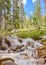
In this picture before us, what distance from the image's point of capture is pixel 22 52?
575 cm

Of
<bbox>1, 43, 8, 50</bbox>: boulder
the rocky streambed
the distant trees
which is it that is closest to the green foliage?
the rocky streambed

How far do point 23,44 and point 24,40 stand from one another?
1.46ft

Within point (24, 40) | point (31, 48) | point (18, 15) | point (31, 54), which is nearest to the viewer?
point (31, 54)

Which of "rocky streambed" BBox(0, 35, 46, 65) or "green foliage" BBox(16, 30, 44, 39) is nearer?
"rocky streambed" BBox(0, 35, 46, 65)

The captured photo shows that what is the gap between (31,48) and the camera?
6176 millimetres

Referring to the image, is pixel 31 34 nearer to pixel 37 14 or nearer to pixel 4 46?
pixel 4 46

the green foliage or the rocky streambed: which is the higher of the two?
the green foliage

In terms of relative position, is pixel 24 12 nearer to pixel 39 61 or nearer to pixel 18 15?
pixel 18 15

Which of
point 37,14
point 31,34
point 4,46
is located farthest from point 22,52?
point 37,14

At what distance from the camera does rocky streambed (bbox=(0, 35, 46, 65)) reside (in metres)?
4.57

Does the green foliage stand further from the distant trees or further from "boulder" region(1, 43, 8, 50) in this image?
"boulder" region(1, 43, 8, 50)

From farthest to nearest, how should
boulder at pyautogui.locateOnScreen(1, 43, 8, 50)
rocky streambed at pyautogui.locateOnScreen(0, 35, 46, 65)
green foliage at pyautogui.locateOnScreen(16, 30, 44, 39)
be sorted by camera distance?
1. green foliage at pyautogui.locateOnScreen(16, 30, 44, 39)
2. boulder at pyautogui.locateOnScreen(1, 43, 8, 50)
3. rocky streambed at pyautogui.locateOnScreen(0, 35, 46, 65)

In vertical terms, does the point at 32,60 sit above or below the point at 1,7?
below

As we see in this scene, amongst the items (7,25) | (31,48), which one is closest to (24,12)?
(7,25)
